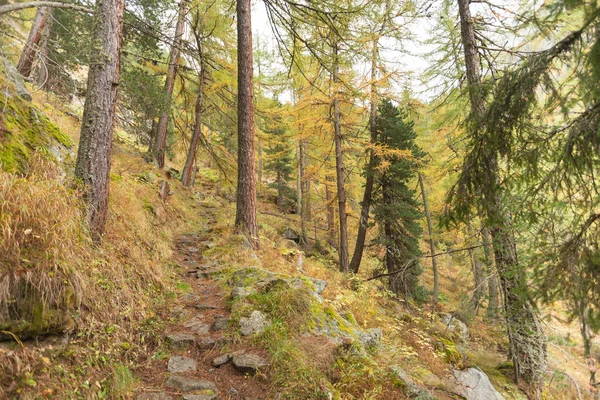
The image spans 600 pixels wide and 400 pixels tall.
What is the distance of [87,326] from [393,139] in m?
11.2

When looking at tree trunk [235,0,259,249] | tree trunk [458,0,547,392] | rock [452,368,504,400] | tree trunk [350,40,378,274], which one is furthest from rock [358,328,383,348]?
tree trunk [350,40,378,274]

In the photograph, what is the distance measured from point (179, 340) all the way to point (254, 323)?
92cm

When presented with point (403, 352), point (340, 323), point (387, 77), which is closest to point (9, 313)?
point (340, 323)

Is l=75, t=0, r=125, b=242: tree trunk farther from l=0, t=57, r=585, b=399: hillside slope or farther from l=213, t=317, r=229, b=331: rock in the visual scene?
l=213, t=317, r=229, b=331: rock

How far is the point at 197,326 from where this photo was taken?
403 cm

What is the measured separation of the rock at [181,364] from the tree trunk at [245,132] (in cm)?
358

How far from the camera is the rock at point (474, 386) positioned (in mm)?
4461

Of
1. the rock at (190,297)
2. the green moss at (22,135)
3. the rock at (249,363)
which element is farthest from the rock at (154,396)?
the green moss at (22,135)

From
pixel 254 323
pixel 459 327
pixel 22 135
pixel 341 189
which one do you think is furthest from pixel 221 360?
pixel 459 327

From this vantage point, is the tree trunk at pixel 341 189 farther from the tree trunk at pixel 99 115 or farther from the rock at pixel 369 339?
the tree trunk at pixel 99 115

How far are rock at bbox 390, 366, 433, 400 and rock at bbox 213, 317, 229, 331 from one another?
2.19 m

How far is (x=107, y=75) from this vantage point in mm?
4312

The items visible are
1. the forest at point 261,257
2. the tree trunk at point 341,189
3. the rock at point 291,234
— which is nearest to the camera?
the forest at point 261,257

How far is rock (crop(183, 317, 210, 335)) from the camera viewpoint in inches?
155
